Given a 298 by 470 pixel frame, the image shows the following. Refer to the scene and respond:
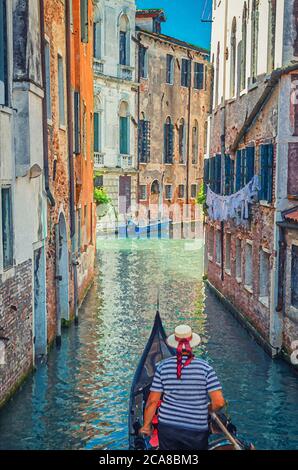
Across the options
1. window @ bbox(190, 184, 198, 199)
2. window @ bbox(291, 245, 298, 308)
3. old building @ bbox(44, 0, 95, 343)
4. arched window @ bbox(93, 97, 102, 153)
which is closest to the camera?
window @ bbox(291, 245, 298, 308)

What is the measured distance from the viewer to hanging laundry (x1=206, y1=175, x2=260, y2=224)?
13.1m

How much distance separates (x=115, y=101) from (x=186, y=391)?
29.1 metres

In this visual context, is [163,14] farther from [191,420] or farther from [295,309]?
[191,420]

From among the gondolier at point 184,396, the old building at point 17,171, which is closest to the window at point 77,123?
the old building at point 17,171

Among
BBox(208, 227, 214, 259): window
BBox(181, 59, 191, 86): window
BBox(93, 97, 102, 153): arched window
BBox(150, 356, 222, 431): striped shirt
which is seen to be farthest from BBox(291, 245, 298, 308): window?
BBox(181, 59, 191, 86): window

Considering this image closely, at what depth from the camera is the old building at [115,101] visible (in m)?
32.2

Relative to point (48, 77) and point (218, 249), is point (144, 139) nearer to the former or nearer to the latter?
point (218, 249)

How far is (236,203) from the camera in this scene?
14.4 meters

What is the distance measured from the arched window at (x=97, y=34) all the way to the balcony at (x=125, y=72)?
1726mm

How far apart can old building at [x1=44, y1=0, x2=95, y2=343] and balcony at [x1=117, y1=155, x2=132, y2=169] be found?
16764 mm

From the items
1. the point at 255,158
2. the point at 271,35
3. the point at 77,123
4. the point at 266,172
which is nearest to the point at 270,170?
the point at 266,172

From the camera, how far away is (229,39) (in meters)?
16.8

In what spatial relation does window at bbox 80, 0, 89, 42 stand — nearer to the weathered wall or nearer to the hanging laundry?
the hanging laundry

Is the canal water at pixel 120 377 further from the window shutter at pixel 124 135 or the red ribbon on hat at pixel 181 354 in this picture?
the window shutter at pixel 124 135
